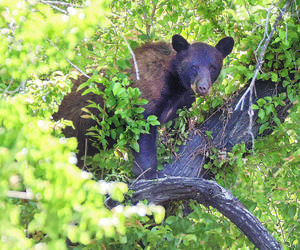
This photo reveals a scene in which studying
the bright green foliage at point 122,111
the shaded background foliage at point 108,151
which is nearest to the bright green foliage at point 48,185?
the shaded background foliage at point 108,151

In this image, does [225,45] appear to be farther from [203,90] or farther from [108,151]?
[108,151]

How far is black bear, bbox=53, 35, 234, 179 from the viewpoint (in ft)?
14.3

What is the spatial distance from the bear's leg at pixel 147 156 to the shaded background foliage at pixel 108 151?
17 centimetres

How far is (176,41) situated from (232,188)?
175 cm

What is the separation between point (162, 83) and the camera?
4.52 m

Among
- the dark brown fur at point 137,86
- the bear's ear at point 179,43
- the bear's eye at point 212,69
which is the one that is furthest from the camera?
the bear's eye at point 212,69

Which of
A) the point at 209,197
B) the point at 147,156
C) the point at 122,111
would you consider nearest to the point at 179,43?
the point at 147,156

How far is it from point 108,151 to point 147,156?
52 centimetres

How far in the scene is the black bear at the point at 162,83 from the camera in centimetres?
435

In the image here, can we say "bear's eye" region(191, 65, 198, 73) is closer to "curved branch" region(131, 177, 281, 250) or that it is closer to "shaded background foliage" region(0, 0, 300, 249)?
"shaded background foliage" region(0, 0, 300, 249)

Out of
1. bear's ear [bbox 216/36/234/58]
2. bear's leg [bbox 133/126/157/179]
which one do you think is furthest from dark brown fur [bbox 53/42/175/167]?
bear's ear [bbox 216/36/234/58]

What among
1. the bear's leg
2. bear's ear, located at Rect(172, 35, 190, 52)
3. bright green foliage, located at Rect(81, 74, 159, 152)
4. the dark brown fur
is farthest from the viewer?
bear's ear, located at Rect(172, 35, 190, 52)

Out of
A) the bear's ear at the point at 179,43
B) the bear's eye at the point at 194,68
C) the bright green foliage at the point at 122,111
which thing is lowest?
the bright green foliage at the point at 122,111

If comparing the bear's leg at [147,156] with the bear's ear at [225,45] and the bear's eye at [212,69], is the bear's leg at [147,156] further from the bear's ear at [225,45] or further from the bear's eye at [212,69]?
the bear's ear at [225,45]
